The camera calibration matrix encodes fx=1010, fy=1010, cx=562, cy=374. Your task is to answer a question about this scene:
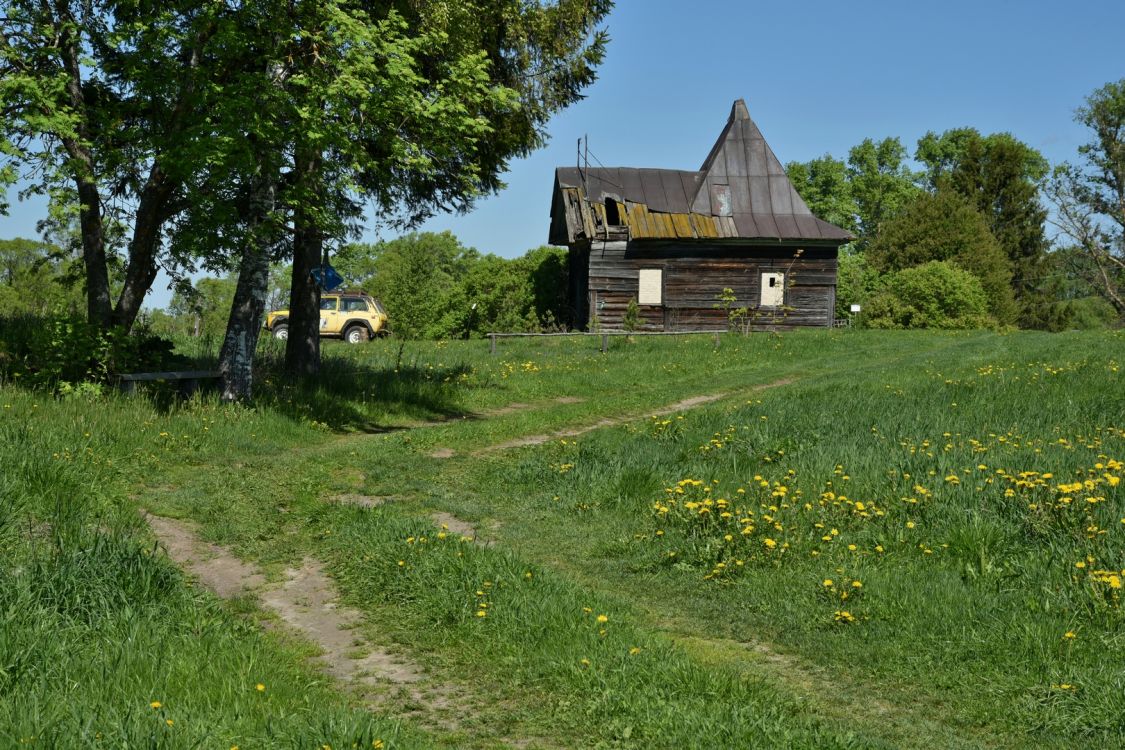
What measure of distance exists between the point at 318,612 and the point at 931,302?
39.5 meters

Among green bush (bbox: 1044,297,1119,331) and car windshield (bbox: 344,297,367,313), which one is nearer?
car windshield (bbox: 344,297,367,313)

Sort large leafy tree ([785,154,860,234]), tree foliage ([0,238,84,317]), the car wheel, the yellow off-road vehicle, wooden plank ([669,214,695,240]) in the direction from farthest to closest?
large leafy tree ([785,154,860,234]), tree foliage ([0,238,84,317]), the car wheel, the yellow off-road vehicle, wooden plank ([669,214,695,240])

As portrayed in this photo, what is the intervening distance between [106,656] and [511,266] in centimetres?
4301

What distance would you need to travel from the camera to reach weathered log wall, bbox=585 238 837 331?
37.8 meters

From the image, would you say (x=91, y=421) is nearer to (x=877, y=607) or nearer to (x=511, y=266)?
(x=877, y=607)

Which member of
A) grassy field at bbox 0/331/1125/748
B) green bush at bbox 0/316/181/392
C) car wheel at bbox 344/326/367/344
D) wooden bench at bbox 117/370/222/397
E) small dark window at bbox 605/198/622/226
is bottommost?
grassy field at bbox 0/331/1125/748

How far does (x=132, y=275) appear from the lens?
17422mm

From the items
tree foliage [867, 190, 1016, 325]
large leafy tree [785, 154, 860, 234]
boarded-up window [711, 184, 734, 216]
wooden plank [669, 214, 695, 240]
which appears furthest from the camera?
large leafy tree [785, 154, 860, 234]

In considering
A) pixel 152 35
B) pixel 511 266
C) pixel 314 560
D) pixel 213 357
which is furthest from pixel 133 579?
pixel 511 266

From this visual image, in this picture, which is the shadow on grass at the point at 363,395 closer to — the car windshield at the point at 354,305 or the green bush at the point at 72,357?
the green bush at the point at 72,357

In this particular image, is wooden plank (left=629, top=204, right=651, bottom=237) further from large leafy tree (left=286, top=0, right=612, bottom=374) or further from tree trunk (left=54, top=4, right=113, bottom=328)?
tree trunk (left=54, top=4, right=113, bottom=328)

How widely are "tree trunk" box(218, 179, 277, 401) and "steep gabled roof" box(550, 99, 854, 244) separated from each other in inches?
891

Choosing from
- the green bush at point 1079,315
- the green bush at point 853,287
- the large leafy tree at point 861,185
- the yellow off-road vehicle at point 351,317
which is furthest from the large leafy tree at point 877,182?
the yellow off-road vehicle at point 351,317

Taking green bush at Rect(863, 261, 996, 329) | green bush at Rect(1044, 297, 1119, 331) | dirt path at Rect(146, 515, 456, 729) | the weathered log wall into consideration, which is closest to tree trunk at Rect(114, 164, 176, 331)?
dirt path at Rect(146, 515, 456, 729)
